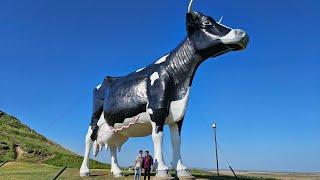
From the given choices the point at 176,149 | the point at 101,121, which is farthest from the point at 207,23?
the point at 101,121

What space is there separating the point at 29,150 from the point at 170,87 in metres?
17.7

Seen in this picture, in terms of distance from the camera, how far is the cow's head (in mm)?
13453

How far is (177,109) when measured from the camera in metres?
13.6

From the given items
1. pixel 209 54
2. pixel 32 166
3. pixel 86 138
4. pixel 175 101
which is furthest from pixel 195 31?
pixel 32 166

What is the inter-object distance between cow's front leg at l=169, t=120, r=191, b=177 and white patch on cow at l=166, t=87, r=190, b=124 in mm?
267

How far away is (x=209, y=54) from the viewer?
546 inches

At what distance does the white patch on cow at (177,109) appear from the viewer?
534 inches

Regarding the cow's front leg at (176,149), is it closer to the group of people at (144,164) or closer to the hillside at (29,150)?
the group of people at (144,164)

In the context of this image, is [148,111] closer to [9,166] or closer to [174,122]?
[174,122]

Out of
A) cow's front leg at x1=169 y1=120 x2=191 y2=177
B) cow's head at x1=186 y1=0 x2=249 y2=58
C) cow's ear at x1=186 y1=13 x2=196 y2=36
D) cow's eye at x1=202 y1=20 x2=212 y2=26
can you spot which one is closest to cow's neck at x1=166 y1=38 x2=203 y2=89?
cow's head at x1=186 y1=0 x2=249 y2=58

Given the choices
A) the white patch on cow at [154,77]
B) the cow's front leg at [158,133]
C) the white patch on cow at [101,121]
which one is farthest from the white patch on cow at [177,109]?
the white patch on cow at [101,121]

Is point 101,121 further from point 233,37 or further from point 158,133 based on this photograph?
point 233,37

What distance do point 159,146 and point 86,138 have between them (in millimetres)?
4224

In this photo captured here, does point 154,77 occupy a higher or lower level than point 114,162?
higher
